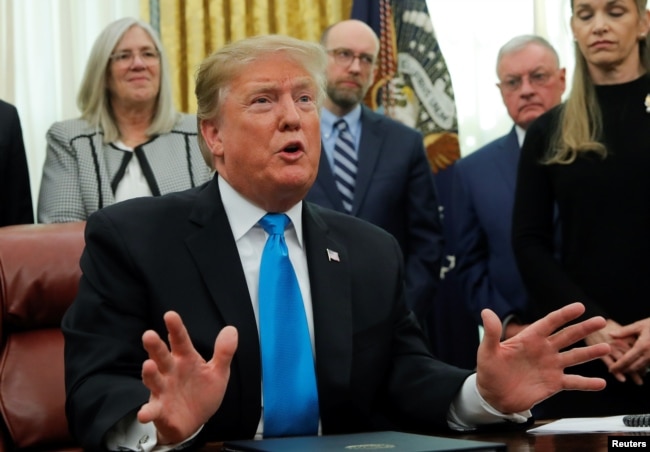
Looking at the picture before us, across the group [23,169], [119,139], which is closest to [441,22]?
[119,139]

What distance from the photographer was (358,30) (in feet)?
15.2

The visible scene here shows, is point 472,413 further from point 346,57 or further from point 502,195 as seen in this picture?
point 346,57

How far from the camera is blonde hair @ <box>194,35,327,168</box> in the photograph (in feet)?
8.14

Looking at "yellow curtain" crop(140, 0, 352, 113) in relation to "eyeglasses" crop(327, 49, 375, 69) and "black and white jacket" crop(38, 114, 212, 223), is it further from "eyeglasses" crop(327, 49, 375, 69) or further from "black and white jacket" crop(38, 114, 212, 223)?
"black and white jacket" crop(38, 114, 212, 223)

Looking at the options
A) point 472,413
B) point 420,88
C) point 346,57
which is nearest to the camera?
point 472,413

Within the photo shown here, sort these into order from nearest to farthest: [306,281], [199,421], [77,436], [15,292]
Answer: [199,421] → [77,436] → [306,281] → [15,292]

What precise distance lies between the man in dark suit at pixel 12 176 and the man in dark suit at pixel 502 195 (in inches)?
68.1

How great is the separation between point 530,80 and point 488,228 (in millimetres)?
741

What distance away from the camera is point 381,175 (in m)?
4.32

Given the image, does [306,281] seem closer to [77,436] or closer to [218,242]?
[218,242]

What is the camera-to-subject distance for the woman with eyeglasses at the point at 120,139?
156 inches

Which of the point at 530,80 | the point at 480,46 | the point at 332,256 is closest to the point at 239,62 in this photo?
the point at 332,256

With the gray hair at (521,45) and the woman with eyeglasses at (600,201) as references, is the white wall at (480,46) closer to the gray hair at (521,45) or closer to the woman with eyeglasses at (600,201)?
the gray hair at (521,45)

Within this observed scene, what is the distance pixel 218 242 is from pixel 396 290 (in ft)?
1.50
